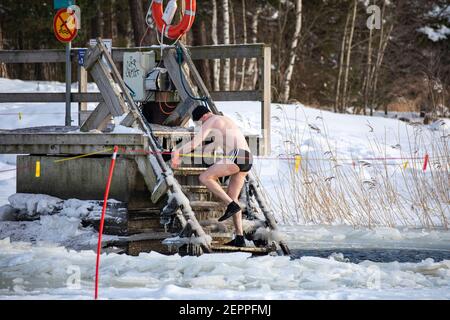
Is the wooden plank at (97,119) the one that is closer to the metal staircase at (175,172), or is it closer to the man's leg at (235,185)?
the metal staircase at (175,172)

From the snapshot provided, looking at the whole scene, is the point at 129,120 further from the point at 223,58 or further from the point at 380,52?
the point at 380,52

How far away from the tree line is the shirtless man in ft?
53.2

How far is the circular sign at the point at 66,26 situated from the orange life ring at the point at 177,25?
156 cm

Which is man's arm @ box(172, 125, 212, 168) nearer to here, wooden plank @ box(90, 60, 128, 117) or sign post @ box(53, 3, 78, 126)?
wooden plank @ box(90, 60, 128, 117)

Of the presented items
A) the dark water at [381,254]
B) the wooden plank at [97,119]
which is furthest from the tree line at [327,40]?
the dark water at [381,254]

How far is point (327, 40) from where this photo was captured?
31.0 meters

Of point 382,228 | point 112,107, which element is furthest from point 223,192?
point 382,228

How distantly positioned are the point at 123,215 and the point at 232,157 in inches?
60.7

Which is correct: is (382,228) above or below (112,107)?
below

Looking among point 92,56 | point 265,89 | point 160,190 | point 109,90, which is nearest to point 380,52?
point 265,89

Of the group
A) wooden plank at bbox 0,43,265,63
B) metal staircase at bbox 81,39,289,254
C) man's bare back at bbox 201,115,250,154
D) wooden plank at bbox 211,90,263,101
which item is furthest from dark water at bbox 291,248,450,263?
wooden plank at bbox 0,43,265,63

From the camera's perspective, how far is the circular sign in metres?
14.2

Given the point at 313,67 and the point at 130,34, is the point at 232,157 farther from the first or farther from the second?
the point at 130,34

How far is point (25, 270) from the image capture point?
871 cm
